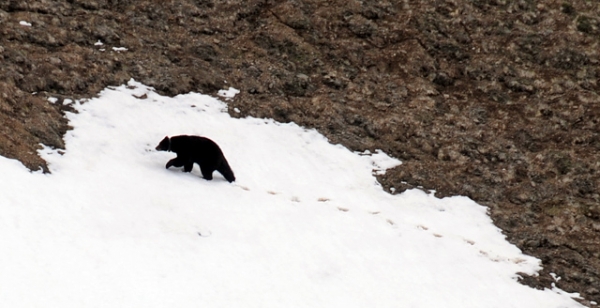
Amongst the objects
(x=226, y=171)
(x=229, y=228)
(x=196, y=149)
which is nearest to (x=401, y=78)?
(x=226, y=171)

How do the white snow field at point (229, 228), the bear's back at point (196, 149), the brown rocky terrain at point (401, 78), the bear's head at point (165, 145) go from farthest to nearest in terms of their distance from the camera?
the brown rocky terrain at point (401, 78), the bear's head at point (165, 145), the bear's back at point (196, 149), the white snow field at point (229, 228)

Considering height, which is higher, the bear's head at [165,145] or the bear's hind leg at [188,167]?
the bear's head at [165,145]

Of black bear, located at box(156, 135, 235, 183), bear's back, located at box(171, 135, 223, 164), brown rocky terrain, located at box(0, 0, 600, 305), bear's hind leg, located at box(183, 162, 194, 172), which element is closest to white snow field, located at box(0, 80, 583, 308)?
bear's hind leg, located at box(183, 162, 194, 172)

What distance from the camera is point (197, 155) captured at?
1439cm

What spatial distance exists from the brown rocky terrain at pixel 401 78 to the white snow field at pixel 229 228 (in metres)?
0.74

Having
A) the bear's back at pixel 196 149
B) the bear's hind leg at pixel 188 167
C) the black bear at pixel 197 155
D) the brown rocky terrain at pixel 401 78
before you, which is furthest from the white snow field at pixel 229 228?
the brown rocky terrain at pixel 401 78

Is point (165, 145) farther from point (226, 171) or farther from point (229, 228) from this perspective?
point (229, 228)

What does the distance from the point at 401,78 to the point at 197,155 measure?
30.9ft

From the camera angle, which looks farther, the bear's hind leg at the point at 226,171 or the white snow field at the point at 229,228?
the bear's hind leg at the point at 226,171

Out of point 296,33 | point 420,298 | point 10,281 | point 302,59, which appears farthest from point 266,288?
point 296,33

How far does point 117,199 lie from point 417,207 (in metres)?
7.15

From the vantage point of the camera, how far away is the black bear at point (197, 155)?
47.2ft

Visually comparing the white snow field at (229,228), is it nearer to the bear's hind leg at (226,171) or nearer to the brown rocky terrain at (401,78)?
the bear's hind leg at (226,171)

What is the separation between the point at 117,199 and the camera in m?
11.9
